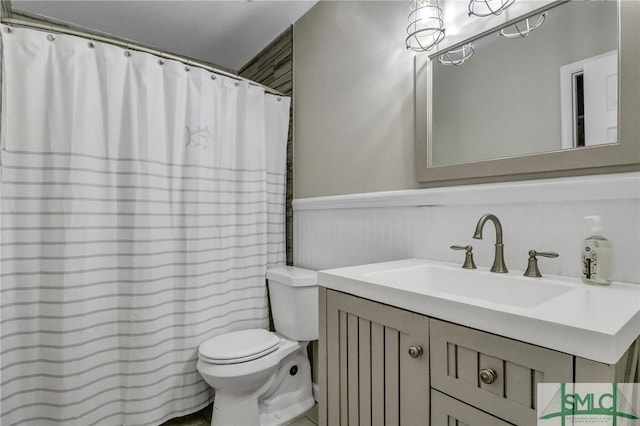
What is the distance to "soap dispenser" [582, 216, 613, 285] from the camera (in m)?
0.86

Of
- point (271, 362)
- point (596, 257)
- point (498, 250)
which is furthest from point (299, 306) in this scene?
point (596, 257)

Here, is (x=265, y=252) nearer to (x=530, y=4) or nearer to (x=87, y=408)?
(x=87, y=408)

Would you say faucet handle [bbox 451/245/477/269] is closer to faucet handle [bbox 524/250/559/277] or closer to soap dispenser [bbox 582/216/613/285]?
faucet handle [bbox 524/250/559/277]

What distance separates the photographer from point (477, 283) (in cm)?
105

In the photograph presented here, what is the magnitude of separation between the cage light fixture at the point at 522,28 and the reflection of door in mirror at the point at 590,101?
0.18m

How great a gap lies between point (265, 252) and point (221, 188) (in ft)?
1.56

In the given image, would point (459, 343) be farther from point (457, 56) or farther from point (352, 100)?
point (352, 100)

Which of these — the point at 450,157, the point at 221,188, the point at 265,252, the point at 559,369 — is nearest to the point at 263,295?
the point at 265,252

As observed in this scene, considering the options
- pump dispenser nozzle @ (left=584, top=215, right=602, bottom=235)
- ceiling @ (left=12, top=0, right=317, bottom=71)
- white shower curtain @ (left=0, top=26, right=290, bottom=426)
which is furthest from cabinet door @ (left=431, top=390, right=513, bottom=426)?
ceiling @ (left=12, top=0, right=317, bottom=71)

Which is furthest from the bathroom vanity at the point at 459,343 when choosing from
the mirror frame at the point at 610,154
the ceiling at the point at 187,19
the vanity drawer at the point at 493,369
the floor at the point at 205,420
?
the ceiling at the point at 187,19

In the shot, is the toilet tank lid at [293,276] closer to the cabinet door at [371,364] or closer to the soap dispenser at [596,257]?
the cabinet door at [371,364]

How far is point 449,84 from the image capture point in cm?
129

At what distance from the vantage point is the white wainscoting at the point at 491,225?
2.92ft

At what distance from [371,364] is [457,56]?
118 centimetres
